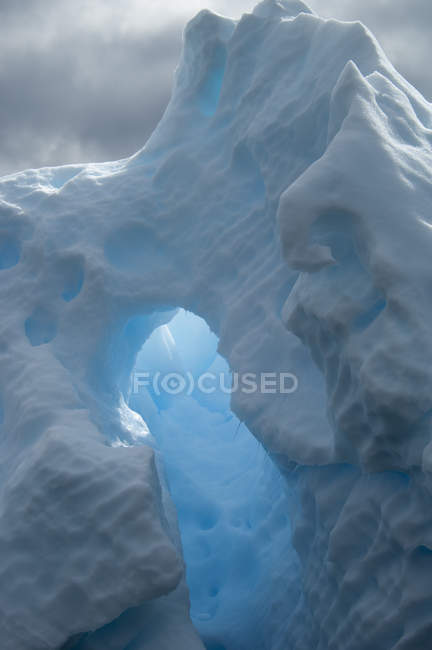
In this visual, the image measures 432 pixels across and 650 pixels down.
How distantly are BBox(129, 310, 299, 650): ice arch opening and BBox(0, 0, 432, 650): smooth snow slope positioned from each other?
56cm

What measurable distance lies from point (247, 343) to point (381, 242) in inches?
57.8

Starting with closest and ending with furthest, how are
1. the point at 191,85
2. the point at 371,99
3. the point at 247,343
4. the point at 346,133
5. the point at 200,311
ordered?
the point at 346,133
the point at 371,99
the point at 247,343
the point at 200,311
the point at 191,85

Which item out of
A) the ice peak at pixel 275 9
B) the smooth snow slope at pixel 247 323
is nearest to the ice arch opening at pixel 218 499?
the smooth snow slope at pixel 247 323

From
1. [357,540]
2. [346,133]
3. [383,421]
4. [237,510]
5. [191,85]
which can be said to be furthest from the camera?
[237,510]

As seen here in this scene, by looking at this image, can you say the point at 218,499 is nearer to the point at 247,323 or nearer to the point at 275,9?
the point at 247,323

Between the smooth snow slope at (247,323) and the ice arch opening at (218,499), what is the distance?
21.9 inches

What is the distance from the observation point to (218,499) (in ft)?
18.1

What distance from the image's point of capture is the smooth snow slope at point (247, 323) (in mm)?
→ 2406

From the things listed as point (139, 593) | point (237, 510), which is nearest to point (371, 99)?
point (139, 593)

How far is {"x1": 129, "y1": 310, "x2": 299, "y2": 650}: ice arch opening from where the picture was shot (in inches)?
166

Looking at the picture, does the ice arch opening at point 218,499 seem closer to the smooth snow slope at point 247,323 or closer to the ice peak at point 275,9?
the smooth snow slope at point 247,323

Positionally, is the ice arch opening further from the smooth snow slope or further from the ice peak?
the ice peak

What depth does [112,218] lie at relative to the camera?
4.43 metres

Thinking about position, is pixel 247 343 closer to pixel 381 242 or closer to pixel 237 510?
pixel 381 242
